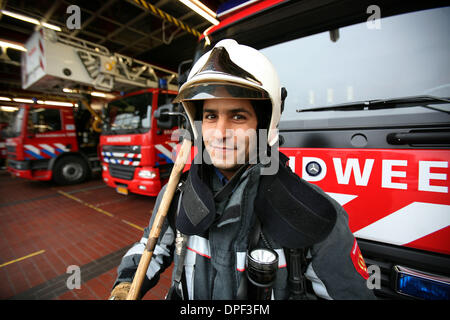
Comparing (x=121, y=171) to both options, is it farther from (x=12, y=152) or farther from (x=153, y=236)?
(x=12, y=152)

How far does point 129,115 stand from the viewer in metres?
4.67

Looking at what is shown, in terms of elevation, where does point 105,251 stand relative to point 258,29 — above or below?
below

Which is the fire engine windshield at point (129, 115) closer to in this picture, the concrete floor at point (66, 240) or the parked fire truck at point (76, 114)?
the parked fire truck at point (76, 114)

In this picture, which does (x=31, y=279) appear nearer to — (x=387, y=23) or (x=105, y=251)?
(x=105, y=251)

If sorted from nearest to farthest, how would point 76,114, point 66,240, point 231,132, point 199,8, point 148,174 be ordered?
1. point 231,132
2. point 66,240
3. point 199,8
4. point 148,174
5. point 76,114

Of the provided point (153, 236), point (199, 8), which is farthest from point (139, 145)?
point (153, 236)

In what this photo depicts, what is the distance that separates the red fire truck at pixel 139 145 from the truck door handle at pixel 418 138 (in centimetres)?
378

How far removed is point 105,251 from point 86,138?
6348mm

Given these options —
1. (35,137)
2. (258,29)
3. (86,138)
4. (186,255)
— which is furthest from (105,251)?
(86,138)

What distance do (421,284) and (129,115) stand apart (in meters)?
5.24

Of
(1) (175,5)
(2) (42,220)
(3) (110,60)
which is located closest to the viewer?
(2) (42,220)

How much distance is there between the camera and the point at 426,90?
0.99m

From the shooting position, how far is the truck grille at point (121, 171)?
14.5 feet

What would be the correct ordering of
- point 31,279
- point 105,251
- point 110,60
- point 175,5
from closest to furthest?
point 31,279 → point 105,251 → point 175,5 → point 110,60
